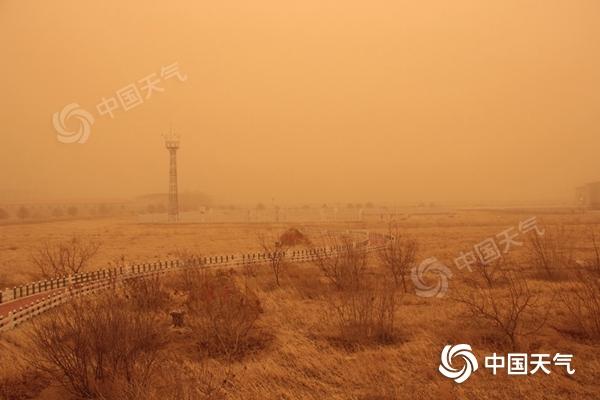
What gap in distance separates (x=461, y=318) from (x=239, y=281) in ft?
39.8

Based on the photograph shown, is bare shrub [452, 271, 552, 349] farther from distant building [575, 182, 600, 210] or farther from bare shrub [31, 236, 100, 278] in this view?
distant building [575, 182, 600, 210]

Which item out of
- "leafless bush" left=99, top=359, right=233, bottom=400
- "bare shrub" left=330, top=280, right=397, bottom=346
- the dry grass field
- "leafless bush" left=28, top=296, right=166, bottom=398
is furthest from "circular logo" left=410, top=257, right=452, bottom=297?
"leafless bush" left=28, top=296, right=166, bottom=398

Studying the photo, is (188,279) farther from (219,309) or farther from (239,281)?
A: (219,309)

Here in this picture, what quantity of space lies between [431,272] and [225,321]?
15450 mm

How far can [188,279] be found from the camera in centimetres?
2066

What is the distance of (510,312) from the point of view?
42.0 feet

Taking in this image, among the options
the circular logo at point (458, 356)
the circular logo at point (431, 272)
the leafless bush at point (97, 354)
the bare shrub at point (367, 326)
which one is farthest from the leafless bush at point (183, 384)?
the circular logo at point (431, 272)

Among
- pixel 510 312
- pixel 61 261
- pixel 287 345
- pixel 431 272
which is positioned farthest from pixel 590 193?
pixel 287 345

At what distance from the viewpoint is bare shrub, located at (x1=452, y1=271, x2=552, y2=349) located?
40.6ft

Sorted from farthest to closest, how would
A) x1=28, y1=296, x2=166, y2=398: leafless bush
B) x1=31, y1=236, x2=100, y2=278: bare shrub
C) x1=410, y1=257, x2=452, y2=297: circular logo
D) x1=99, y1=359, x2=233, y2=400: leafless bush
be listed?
x1=31, y1=236, x2=100, y2=278: bare shrub < x1=410, y1=257, x2=452, y2=297: circular logo < x1=28, y1=296, x2=166, y2=398: leafless bush < x1=99, y1=359, x2=233, y2=400: leafless bush

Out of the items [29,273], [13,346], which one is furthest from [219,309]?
[29,273]

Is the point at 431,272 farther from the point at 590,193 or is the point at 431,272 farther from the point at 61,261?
the point at 590,193

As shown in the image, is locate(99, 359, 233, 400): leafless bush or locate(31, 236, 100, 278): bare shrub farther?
locate(31, 236, 100, 278): bare shrub

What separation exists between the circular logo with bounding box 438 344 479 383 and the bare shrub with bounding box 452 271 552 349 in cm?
121
